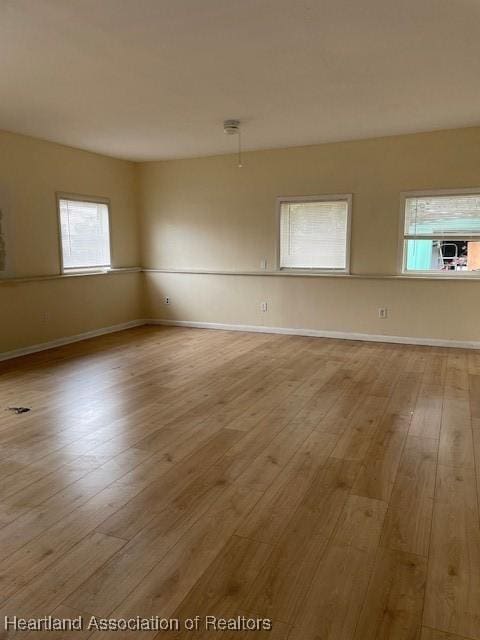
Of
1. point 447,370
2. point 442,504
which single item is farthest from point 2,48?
point 447,370

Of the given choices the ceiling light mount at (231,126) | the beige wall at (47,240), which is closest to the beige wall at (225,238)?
the beige wall at (47,240)

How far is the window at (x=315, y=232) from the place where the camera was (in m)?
6.23

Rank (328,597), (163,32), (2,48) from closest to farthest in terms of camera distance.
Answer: (328,597) < (163,32) < (2,48)

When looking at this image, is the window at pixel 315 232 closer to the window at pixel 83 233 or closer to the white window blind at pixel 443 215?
the white window blind at pixel 443 215

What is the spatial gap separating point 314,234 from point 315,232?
30 millimetres

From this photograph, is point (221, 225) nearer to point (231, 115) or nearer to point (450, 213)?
point (231, 115)

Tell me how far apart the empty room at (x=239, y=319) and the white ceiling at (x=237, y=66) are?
0.03 metres

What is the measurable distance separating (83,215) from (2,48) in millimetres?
3525

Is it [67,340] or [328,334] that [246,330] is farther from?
[67,340]

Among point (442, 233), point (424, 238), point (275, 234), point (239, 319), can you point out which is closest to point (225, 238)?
point (275, 234)

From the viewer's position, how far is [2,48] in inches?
122

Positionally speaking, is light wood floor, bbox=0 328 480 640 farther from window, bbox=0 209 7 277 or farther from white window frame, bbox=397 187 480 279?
white window frame, bbox=397 187 480 279

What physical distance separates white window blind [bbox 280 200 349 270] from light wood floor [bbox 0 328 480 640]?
2251mm

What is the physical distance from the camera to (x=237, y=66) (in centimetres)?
343
